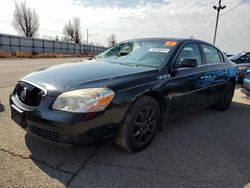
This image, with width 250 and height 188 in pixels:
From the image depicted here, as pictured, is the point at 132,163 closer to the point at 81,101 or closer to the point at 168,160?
the point at 168,160

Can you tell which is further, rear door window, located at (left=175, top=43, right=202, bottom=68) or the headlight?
rear door window, located at (left=175, top=43, right=202, bottom=68)

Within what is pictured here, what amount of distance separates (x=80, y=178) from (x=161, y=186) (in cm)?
83

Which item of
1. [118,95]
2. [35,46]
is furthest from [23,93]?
[35,46]

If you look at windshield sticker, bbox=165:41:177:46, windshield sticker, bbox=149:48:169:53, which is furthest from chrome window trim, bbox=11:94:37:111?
windshield sticker, bbox=165:41:177:46

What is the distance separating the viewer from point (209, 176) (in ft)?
7.65

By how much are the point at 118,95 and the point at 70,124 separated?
0.60 meters

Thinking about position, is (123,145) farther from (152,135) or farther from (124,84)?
(124,84)

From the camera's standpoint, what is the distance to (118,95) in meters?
2.35

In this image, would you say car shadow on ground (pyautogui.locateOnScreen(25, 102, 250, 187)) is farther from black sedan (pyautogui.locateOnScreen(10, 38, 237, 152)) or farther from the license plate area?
the license plate area

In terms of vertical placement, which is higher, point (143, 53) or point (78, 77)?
point (143, 53)

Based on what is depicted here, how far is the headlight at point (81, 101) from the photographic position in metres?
2.16

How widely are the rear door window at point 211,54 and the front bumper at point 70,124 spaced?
250cm

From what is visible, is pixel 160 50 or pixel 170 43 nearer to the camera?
pixel 160 50

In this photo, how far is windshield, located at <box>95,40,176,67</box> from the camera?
10.4 feet
